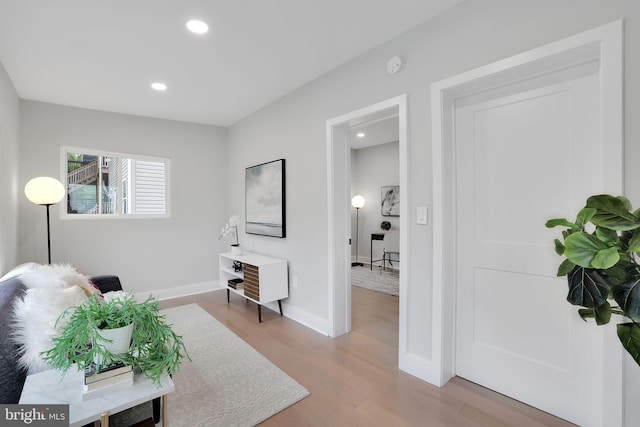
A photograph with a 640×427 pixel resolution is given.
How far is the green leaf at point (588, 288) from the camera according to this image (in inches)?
43.6

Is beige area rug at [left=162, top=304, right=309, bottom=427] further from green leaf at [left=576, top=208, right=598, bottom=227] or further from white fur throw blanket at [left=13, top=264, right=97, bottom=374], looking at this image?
green leaf at [left=576, top=208, right=598, bottom=227]

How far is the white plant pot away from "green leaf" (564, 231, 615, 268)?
1.73 m

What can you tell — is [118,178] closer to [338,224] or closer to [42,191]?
Result: [42,191]

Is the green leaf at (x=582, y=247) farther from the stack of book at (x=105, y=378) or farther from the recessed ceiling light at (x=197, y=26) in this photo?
the recessed ceiling light at (x=197, y=26)


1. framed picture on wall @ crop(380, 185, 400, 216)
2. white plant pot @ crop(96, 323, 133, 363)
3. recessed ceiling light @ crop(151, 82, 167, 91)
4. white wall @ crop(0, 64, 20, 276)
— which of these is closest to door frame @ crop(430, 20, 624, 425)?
white plant pot @ crop(96, 323, 133, 363)

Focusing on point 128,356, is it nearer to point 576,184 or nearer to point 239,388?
point 239,388

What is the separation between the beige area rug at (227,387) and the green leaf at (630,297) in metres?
1.81

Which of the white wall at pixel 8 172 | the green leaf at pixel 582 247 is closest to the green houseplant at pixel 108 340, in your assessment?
the green leaf at pixel 582 247

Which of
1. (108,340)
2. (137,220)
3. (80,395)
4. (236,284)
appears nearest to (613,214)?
(108,340)

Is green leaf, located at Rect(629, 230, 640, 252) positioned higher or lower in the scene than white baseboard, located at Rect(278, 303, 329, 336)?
higher

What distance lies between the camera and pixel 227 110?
4164mm

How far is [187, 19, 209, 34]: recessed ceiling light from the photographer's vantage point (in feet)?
7.19

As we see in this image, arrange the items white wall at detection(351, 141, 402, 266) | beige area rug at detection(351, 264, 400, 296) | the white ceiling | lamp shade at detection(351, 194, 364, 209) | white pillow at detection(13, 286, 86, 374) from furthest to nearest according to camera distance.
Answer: lamp shade at detection(351, 194, 364, 209) < white wall at detection(351, 141, 402, 266) < beige area rug at detection(351, 264, 400, 296) < the white ceiling < white pillow at detection(13, 286, 86, 374)

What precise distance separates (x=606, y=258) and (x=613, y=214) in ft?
0.56
